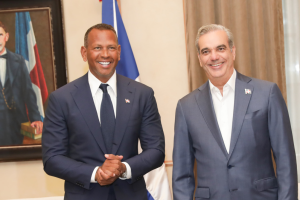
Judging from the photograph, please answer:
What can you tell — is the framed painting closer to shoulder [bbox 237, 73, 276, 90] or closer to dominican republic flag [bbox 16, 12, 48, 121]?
dominican republic flag [bbox 16, 12, 48, 121]

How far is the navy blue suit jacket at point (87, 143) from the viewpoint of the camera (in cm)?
205

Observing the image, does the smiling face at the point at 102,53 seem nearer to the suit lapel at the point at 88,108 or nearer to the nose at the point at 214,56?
the suit lapel at the point at 88,108

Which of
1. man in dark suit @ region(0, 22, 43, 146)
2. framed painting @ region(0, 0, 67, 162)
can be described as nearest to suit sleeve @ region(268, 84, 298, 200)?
framed painting @ region(0, 0, 67, 162)

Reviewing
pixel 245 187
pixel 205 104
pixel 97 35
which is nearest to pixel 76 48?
pixel 97 35

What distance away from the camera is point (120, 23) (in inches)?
140

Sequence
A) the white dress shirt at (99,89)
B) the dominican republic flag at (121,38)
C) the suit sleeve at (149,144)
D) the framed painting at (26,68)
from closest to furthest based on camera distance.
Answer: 1. the suit sleeve at (149,144)
2. the white dress shirt at (99,89)
3. the dominican republic flag at (121,38)
4. the framed painting at (26,68)

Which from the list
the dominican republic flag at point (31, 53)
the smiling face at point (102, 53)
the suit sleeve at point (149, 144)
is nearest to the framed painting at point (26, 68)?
the dominican republic flag at point (31, 53)

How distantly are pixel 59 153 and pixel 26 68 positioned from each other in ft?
6.83

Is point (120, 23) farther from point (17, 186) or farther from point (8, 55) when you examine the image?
point (17, 186)

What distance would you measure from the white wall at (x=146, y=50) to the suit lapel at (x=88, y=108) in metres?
1.70

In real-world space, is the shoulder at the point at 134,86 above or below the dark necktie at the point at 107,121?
above

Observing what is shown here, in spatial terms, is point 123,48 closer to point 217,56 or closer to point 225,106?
point 217,56

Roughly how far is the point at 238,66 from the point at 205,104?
1800 mm

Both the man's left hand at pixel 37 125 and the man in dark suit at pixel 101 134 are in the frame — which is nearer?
the man in dark suit at pixel 101 134
